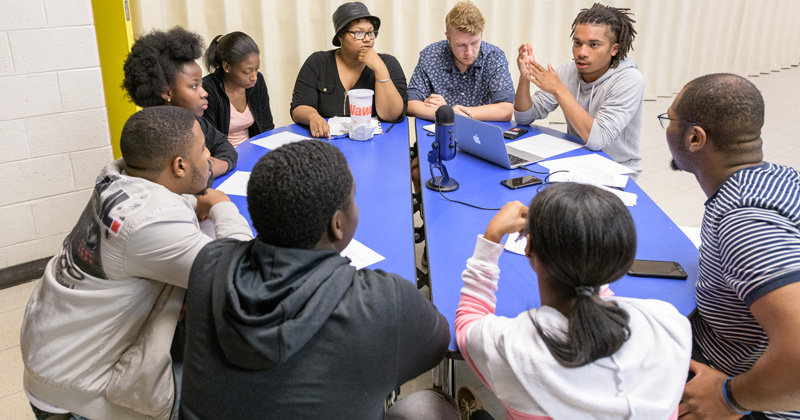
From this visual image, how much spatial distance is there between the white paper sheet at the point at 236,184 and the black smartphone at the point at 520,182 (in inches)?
37.0

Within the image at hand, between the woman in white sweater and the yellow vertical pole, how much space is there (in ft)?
7.91

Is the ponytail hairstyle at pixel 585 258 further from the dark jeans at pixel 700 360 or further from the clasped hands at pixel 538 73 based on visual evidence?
the clasped hands at pixel 538 73

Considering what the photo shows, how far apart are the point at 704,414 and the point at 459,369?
108 centimetres

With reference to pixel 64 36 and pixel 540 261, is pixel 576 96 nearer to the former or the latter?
pixel 540 261

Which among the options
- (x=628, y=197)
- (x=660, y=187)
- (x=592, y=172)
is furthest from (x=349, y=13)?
(x=660, y=187)

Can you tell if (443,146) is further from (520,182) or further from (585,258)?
(585,258)

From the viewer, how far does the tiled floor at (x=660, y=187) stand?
211 centimetres

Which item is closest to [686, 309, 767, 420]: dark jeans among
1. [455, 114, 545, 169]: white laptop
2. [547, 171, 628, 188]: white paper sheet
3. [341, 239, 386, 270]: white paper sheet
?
[547, 171, 628, 188]: white paper sheet

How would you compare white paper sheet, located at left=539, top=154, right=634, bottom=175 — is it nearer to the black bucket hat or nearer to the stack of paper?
the stack of paper

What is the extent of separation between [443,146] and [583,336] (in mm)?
1182

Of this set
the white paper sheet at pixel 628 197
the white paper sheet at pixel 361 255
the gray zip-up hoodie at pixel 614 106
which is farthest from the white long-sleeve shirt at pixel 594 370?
the gray zip-up hoodie at pixel 614 106

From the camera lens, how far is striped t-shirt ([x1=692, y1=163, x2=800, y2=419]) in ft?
3.74

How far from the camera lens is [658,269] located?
151 cm

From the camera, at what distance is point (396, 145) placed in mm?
2549
